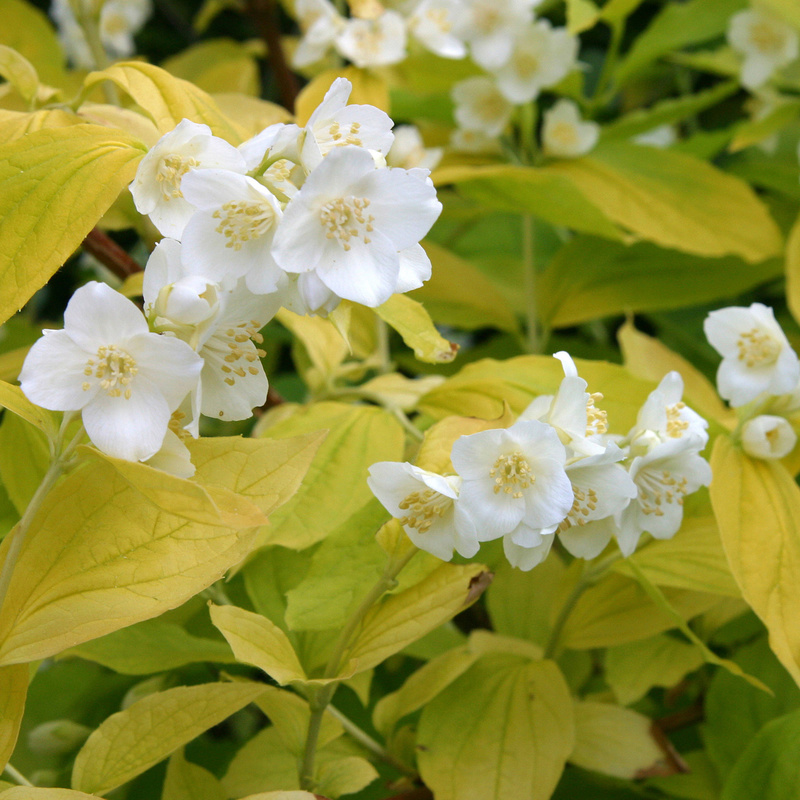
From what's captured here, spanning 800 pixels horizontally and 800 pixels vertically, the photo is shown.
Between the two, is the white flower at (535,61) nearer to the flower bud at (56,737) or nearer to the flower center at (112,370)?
the flower center at (112,370)

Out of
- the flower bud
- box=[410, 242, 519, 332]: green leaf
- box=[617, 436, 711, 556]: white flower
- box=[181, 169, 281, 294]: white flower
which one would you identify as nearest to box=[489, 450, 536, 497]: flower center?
box=[617, 436, 711, 556]: white flower

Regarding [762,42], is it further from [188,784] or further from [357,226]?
[188,784]

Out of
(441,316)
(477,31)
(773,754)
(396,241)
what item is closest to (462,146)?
(477,31)

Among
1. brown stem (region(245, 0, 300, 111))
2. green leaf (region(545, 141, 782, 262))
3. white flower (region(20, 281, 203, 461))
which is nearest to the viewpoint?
white flower (region(20, 281, 203, 461))

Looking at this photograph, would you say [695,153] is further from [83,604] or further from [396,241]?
[83,604]

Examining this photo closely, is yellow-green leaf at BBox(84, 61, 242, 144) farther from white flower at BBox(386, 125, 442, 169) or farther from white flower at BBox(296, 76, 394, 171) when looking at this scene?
white flower at BBox(386, 125, 442, 169)
